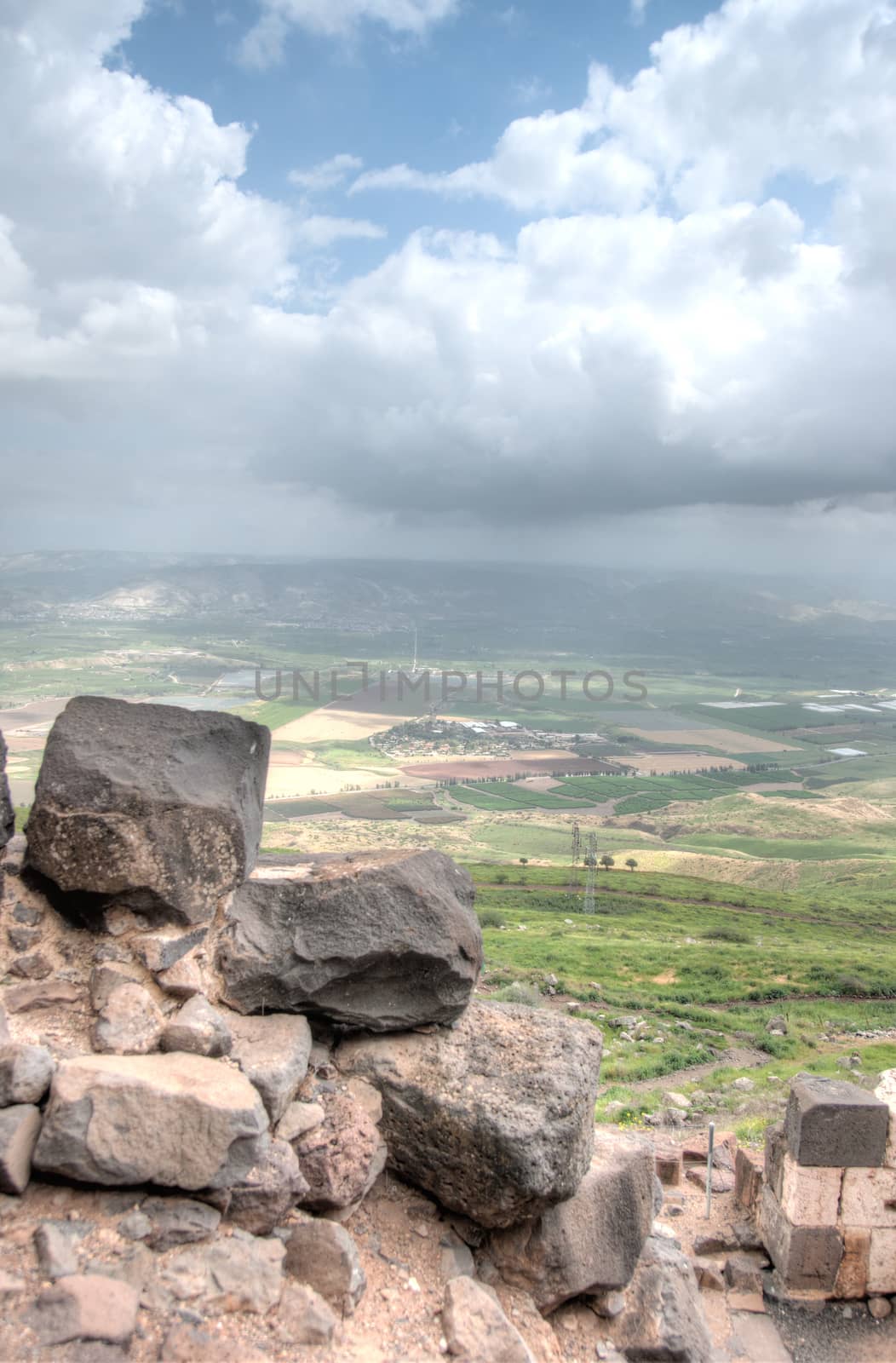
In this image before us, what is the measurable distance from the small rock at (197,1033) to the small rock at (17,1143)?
107cm

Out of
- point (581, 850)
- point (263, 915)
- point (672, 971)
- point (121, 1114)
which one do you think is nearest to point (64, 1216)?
point (121, 1114)

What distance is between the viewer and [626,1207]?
752 centimetres

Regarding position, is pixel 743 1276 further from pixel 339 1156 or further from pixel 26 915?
pixel 26 915

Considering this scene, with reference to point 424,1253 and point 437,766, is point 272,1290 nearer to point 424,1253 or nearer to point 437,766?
point 424,1253

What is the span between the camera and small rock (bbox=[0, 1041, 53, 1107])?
216 inches

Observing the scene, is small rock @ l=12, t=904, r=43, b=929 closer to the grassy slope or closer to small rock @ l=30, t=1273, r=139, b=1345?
small rock @ l=30, t=1273, r=139, b=1345

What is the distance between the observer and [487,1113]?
682 centimetres

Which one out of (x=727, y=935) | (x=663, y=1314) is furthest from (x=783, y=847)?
(x=663, y=1314)

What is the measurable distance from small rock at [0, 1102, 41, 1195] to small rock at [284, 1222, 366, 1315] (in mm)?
1881

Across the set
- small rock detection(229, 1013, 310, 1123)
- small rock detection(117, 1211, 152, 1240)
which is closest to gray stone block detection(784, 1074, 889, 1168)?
small rock detection(229, 1013, 310, 1123)

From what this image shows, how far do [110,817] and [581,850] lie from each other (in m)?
63.1

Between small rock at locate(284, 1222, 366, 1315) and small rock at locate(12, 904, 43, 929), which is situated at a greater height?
small rock at locate(12, 904, 43, 929)

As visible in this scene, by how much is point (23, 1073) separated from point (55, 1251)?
1.10m

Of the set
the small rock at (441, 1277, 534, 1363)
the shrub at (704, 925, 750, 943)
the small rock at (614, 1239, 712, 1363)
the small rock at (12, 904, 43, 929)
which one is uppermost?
the small rock at (12, 904, 43, 929)
